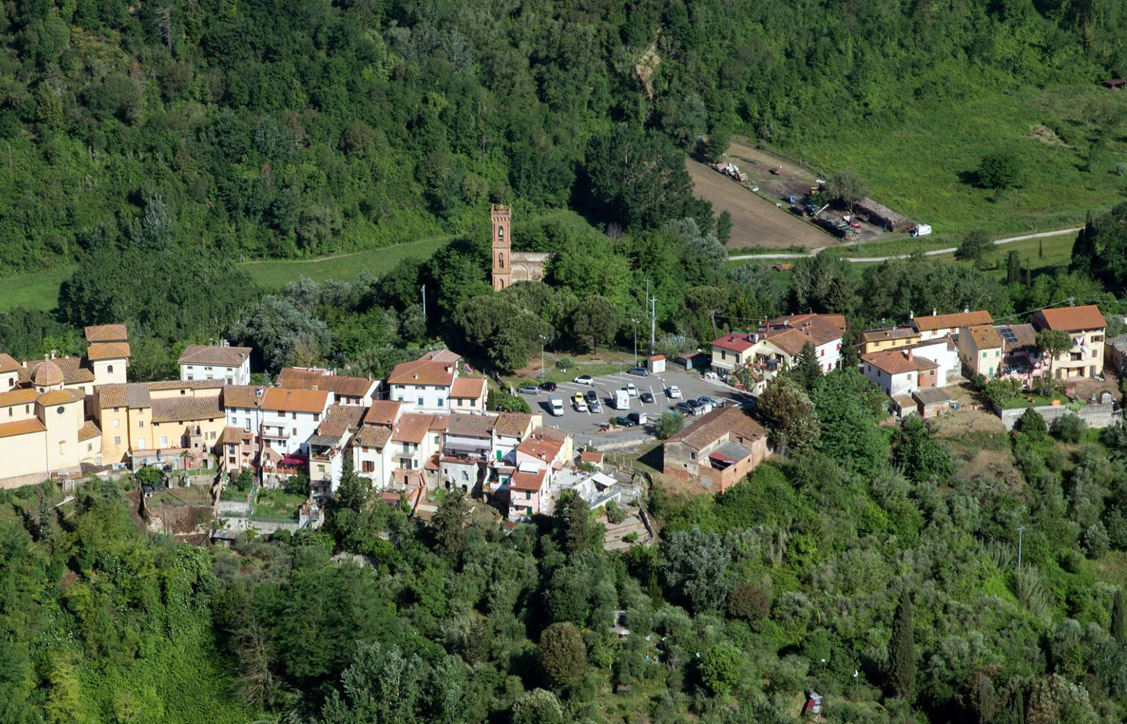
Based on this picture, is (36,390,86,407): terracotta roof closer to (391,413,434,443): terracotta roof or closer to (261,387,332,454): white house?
(261,387,332,454): white house

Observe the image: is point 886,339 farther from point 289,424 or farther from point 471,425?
point 289,424

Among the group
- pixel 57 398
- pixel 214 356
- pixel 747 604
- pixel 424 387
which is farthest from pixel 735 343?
pixel 57 398

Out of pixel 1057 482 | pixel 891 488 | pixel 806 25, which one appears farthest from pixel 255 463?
pixel 806 25

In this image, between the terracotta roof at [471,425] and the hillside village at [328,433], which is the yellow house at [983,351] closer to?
the hillside village at [328,433]

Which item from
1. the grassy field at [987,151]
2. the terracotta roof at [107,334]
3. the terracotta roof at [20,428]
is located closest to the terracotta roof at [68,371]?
the terracotta roof at [107,334]

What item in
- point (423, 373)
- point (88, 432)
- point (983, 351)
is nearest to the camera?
point (88, 432)

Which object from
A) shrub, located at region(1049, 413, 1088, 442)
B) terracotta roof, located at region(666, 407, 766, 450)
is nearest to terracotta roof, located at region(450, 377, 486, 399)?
terracotta roof, located at region(666, 407, 766, 450)
